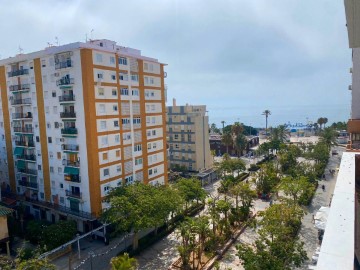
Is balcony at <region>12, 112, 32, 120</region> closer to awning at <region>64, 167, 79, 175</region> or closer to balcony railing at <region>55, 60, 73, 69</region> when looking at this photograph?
balcony railing at <region>55, 60, 73, 69</region>

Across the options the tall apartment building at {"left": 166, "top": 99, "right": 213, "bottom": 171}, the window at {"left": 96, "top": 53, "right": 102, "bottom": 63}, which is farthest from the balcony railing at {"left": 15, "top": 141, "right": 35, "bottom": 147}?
the tall apartment building at {"left": 166, "top": 99, "right": 213, "bottom": 171}

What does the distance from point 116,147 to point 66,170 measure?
6.18 meters

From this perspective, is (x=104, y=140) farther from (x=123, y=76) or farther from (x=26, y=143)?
(x=26, y=143)

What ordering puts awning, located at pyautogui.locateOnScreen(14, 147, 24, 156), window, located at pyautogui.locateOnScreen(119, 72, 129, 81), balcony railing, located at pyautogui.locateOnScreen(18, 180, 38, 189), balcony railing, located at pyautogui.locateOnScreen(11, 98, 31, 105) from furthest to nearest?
1. awning, located at pyautogui.locateOnScreen(14, 147, 24, 156)
2. balcony railing, located at pyautogui.locateOnScreen(18, 180, 38, 189)
3. balcony railing, located at pyautogui.locateOnScreen(11, 98, 31, 105)
4. window, located at pyautogui.locateOnScreen(119, 72, 129, 81)

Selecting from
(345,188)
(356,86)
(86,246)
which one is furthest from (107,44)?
(345,188)

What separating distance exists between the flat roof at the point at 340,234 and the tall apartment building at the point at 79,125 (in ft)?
91.4

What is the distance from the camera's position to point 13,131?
4084 cm

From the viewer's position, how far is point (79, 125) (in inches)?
1298

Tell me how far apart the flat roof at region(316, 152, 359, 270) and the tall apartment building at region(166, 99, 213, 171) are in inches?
1970

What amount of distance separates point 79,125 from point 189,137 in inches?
1184

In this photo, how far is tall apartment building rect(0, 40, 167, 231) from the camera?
3288 centimetres

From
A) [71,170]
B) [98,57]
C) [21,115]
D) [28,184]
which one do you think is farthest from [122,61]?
[28,184]

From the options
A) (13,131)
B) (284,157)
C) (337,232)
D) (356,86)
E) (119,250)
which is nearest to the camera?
(337,232)

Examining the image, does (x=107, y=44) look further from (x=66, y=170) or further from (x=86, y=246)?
(x=86, y=246)
